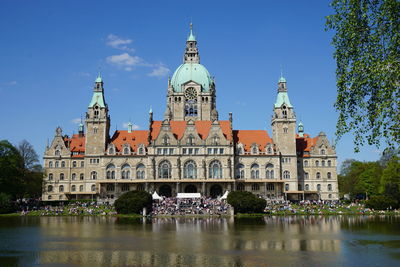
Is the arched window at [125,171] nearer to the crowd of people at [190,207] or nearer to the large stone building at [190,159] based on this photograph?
the large stone building at [190,159]

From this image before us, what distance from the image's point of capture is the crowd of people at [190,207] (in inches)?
2222

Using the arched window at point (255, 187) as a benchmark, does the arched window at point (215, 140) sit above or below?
above

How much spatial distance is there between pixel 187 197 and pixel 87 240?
34743mm

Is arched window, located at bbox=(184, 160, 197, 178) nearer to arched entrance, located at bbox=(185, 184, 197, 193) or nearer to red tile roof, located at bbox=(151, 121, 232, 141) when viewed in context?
arched entrance, located at bbox=(185, 184, 197, 193)

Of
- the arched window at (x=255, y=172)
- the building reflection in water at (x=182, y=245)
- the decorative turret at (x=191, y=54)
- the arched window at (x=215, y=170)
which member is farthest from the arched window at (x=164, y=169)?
the building reflection in water at (x=182, y=245)

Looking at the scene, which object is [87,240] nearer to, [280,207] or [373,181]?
[280,207]

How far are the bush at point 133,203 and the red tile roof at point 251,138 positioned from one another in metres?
27.2

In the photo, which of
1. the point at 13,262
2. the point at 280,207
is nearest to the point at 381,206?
the point at 280,207

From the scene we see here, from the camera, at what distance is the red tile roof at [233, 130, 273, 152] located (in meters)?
79.0

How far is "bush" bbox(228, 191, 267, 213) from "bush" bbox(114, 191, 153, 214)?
11.1 m

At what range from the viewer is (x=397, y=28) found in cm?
2328

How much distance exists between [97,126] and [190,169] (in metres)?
19.2

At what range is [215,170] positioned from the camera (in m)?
75.2

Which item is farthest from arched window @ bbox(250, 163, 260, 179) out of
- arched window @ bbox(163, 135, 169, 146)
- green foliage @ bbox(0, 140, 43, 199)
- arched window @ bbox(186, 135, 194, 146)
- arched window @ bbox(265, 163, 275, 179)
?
green foliage @ bbox(0, 140, 43, 199)
